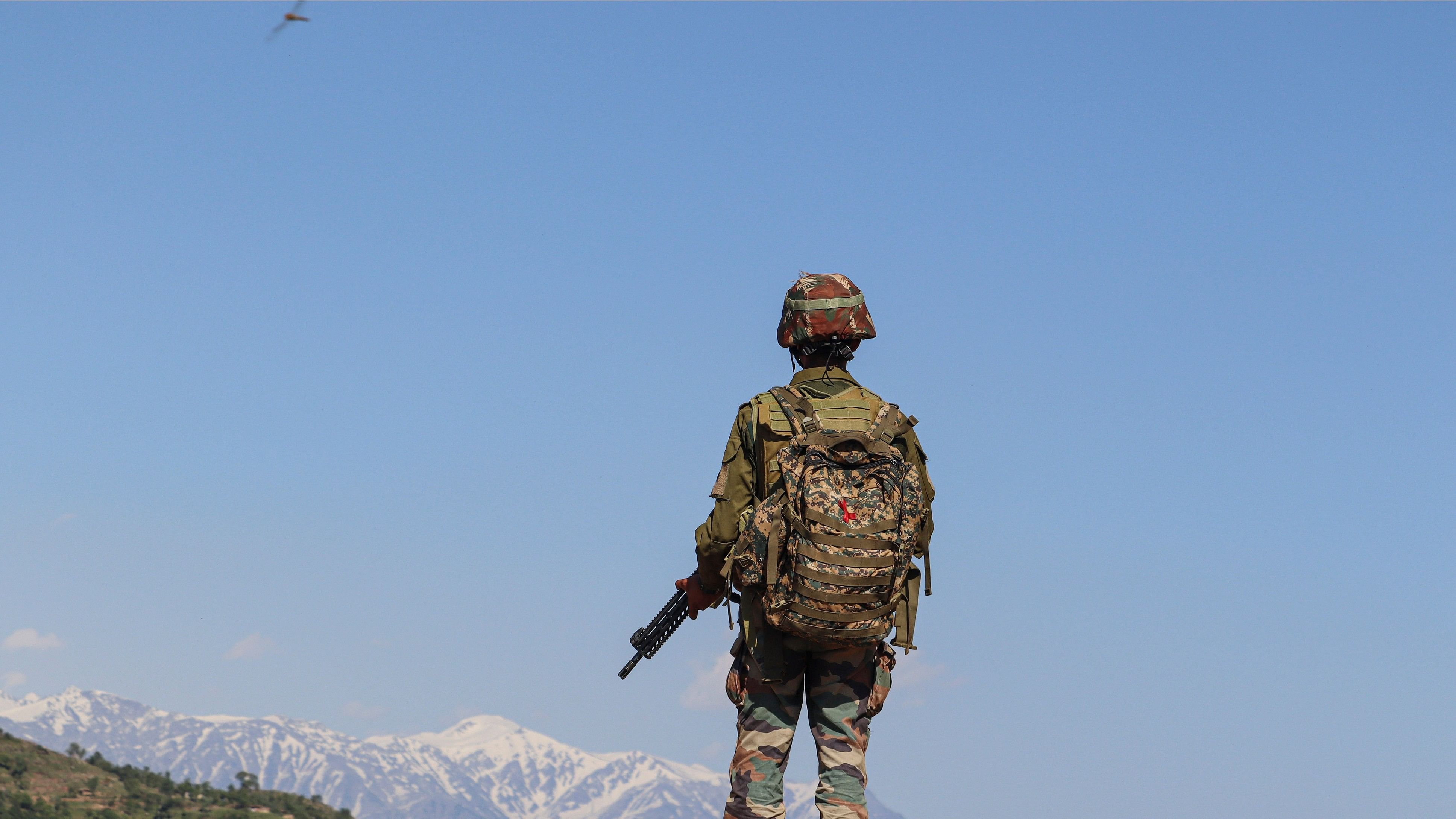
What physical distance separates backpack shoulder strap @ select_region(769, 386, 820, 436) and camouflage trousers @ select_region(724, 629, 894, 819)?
4.71 feet

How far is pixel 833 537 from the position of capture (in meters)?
11.2

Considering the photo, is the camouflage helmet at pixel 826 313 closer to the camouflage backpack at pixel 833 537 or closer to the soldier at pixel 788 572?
the soldier at pixel 788 572

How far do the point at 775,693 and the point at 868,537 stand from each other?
60.3 inches

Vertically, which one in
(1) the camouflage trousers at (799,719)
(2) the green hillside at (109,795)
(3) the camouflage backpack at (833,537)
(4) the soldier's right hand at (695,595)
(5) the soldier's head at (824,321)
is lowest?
(2) the green hillside at (109,795)

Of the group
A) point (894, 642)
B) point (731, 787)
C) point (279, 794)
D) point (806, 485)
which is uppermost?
point (806, 485)

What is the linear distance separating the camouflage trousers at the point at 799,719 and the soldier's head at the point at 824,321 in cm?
204

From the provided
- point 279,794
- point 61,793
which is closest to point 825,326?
point 61,793

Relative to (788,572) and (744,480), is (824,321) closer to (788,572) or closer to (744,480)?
(744,480)

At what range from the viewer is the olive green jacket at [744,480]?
1175 cm

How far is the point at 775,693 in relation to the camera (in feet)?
39.7

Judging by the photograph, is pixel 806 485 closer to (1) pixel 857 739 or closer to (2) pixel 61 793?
(1) pixel 857 739

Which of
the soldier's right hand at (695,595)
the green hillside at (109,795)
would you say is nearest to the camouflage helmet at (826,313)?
the soldier's right hand at (695,595)

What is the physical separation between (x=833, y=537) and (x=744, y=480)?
87 cm

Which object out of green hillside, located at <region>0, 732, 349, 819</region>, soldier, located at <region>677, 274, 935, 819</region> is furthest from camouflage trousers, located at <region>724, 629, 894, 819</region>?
green hillside, located at <region>0, 732, 349, 819</region>
